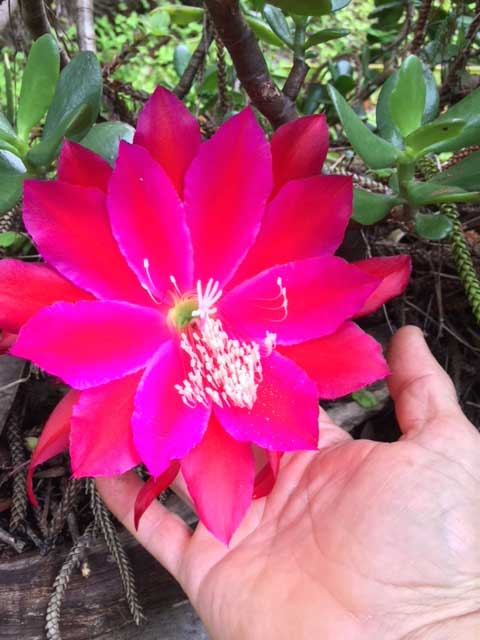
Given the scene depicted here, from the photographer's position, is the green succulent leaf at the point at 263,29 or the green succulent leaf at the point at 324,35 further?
the green succulent leaf at the point at 263,29

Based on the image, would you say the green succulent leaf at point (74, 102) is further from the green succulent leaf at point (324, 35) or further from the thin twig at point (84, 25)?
the thin twig at point (84, 25)

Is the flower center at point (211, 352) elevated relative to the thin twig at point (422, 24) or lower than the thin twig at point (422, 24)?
lower

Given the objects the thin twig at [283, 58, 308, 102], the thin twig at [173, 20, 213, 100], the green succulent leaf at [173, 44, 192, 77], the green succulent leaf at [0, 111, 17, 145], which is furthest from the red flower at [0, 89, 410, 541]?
the green succulent leaf at [173, 44, 192, 77]

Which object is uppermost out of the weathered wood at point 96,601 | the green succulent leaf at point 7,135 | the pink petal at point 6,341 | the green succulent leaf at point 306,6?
the green succulent leaf at point 306,6

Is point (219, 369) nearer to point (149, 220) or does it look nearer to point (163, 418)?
point (163, 418)

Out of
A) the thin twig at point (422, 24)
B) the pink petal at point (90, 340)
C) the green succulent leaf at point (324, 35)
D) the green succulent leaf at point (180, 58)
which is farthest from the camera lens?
the green succulent leaf at point (180, 58)

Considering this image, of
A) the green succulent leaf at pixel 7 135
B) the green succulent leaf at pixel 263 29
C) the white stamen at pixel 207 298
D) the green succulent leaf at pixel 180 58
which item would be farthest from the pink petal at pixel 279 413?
the green succulent leaf at pixel 180 58

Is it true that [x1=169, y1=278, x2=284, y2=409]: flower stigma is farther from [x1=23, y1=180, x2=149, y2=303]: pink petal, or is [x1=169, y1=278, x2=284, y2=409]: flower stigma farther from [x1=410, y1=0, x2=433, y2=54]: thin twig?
[x1=410, y1=0, x2=433, y2=54]: thin twig
